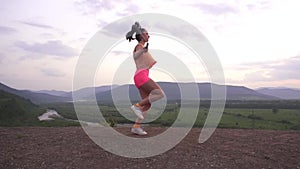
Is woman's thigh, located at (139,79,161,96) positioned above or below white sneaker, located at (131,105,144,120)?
above

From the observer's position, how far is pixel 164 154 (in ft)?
25.8

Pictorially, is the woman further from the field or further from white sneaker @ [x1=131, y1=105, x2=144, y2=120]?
the field

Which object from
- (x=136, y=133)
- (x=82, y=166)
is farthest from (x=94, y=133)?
(x=82, y=166)

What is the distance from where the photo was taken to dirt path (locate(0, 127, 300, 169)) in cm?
722

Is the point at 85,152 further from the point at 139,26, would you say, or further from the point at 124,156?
the point at 139,26

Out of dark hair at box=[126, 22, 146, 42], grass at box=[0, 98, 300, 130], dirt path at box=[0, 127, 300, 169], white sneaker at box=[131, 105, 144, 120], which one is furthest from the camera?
grass at box=[0, 98, 300, 130]

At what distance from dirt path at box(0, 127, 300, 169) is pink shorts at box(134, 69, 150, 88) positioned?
6.38 feet

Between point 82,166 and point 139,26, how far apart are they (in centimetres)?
435

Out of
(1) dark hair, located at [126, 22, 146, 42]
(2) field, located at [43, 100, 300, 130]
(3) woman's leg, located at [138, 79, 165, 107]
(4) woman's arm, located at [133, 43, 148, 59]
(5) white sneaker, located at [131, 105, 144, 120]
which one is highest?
(1) dark hair, located at [126, 22, 146, 42]

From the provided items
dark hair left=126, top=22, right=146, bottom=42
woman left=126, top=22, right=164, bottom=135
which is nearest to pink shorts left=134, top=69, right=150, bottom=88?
woman left=126, top=22, right=164, bottom=135

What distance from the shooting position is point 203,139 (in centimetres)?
958

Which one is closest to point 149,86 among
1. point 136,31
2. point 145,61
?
point 145,61

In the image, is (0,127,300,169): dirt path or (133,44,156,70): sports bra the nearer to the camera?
(0,127,300,169): dirt path

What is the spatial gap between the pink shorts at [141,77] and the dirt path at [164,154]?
1.95m
